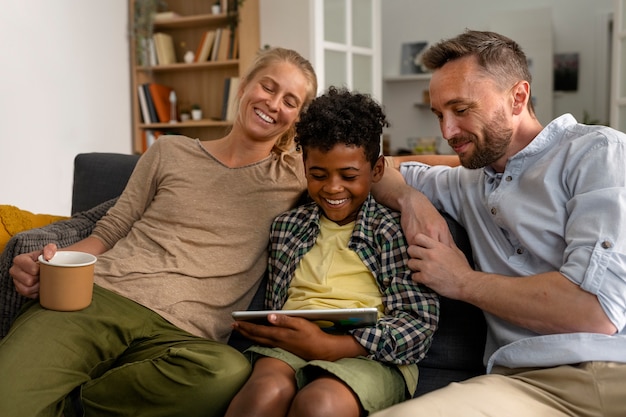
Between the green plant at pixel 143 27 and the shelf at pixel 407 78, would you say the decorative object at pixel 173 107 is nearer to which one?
the green plant at pixel 143 27

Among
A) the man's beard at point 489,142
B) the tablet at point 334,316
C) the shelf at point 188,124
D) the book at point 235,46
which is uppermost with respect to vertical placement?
the book at point 235,46

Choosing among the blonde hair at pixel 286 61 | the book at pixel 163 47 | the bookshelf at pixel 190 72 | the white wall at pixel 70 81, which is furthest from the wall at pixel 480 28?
the blonde hair at pixel 286 61

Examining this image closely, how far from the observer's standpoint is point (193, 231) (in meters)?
1.71

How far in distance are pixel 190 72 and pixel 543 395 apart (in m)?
4.51

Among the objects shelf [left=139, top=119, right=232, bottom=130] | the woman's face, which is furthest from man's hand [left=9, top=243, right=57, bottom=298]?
shelf [left=139, top=119, right=232, bottom=130]

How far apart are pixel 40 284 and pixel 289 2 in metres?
3.69

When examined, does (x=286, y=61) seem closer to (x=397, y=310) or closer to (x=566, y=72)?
(x=397, y=310)

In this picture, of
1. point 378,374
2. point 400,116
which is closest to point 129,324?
point 378,374

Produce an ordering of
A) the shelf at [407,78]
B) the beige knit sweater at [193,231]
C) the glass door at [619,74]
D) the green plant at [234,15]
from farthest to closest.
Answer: the shelf at [407,78], the green plant at [234,15], the glass door at [619,74], the beige knit sweater at [193,231]

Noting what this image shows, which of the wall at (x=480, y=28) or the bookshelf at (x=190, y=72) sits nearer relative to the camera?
the bookshelf at (x=190, y=72)

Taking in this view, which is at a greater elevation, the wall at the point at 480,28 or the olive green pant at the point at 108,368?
the wall at the point at 480,28

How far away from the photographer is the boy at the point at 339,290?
1261mm

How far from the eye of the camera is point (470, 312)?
1556 mm

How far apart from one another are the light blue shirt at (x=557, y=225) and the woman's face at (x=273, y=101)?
21.0 inches
